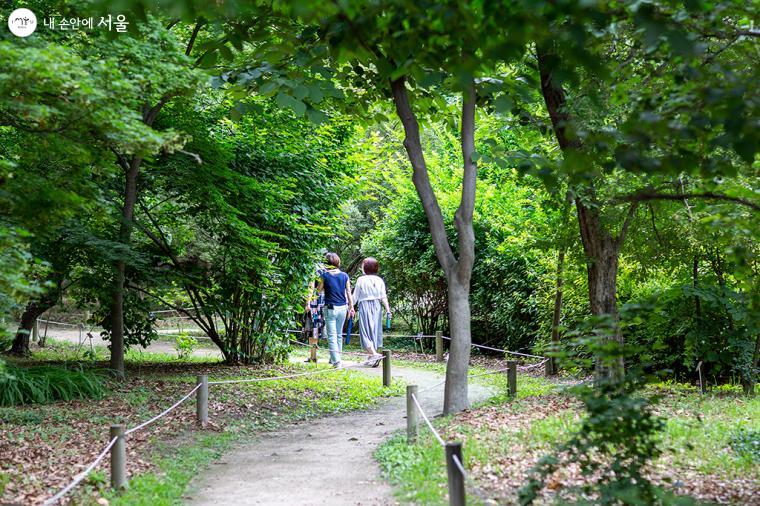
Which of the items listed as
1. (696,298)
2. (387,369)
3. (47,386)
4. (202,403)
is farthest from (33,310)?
(696,298)

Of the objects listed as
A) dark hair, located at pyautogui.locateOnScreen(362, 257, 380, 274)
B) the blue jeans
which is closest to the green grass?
the blue jeans

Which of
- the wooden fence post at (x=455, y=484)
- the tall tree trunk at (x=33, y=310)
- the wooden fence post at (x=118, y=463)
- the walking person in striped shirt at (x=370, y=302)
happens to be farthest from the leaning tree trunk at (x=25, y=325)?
the wooden fence post at (x=455, y=484)

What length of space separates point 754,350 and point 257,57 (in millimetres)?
7979

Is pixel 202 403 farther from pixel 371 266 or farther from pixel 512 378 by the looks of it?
pixel 371 266

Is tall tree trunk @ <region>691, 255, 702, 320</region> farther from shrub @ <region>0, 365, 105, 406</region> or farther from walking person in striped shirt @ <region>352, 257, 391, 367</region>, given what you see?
shrub @ <region>0, 365, 105, 406</region>

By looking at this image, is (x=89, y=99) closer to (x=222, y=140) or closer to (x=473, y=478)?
(x=473, y=478)

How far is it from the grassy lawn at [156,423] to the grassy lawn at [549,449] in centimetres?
212

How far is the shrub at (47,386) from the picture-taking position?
903 cm

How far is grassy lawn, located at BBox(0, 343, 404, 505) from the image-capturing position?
6.05 metres

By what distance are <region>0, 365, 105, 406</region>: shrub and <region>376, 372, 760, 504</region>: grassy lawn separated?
4.58 meters

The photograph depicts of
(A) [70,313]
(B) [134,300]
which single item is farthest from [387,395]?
(A) [70,313]

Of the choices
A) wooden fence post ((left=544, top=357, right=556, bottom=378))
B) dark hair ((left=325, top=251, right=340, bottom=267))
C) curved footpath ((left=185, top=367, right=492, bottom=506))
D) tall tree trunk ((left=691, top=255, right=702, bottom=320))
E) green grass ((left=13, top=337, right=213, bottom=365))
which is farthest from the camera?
green grass ((left=13, top=337, right=213, bottom=365))

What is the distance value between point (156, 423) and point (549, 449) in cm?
484

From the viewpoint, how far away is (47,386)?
936cm
